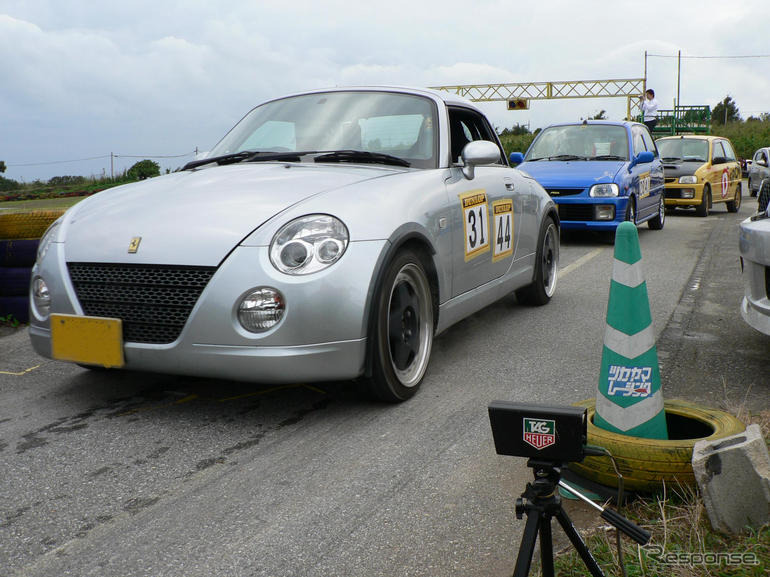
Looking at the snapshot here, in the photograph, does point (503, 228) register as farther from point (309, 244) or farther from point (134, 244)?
point (134, 244)

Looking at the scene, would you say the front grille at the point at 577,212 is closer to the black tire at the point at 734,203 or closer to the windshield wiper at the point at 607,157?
the windshield wiper at the point at 607,157

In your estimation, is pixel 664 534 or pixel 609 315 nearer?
pixel 664 534

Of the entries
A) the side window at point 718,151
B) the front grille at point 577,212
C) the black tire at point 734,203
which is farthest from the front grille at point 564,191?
the black tire at point 734,203

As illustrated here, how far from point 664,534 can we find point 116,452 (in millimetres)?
2144

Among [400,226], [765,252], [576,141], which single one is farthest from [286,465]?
[576,141]

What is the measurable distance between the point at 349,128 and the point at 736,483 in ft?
10.0

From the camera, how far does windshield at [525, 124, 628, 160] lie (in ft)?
37.2

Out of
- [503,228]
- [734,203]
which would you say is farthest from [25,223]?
[734,203]

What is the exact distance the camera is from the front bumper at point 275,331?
3.40 metres

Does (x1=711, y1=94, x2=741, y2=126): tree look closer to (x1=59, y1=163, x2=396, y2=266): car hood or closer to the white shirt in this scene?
the white shirt

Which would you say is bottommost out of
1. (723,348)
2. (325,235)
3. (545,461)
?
(723,348)

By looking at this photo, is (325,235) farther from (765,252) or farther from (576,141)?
(576,141)

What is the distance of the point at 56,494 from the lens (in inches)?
116

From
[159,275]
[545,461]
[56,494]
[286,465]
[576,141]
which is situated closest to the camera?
[545,461]
